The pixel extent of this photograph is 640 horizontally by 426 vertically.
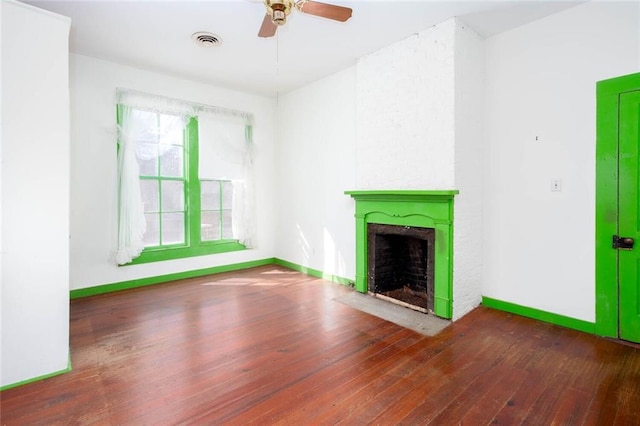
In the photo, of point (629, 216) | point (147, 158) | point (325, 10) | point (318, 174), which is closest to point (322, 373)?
point (325, 10)

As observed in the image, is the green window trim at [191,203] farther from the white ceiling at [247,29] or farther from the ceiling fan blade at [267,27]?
the ceiling fan blade at [267,27]

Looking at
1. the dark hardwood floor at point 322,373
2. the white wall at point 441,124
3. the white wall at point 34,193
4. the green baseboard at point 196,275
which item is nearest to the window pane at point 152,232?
the green baseboard at point 196,275

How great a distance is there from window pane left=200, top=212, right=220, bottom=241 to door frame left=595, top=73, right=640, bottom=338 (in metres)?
4.52

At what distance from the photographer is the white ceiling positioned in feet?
9.05

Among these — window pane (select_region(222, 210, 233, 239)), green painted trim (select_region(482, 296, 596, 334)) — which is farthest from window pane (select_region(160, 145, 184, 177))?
green painted trim (select_region(482, 296, 596, 334))

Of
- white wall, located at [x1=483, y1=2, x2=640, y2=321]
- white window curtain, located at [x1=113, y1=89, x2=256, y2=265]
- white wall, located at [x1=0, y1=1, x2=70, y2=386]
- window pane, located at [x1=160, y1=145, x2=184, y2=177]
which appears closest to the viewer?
white wall, located at [x1=0, y1=1, x2=70, y2=386]

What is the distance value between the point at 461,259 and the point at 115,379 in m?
3.01

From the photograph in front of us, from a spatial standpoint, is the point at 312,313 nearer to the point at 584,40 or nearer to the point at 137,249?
the point at 137,249

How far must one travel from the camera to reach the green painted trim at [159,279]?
149 inches

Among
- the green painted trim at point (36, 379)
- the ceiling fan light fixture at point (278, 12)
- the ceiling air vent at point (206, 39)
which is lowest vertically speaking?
the green painted trim at point (36, 379)

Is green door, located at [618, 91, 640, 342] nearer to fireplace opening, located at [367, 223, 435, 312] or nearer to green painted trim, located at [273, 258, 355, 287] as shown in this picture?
fireplace opening, located at [367, 223, 435, 312]

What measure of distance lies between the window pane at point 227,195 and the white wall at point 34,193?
276cm

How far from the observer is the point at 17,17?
2.00 metres

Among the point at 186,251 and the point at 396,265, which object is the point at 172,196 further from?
the point at 396,265
